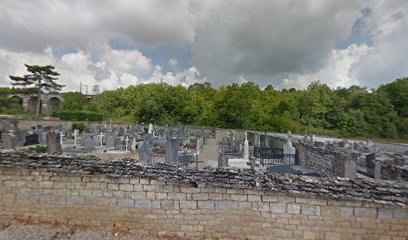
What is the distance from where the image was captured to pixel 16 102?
5541 centimetres

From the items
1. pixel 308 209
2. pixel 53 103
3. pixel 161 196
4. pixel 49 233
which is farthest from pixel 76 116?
pixel 308 209

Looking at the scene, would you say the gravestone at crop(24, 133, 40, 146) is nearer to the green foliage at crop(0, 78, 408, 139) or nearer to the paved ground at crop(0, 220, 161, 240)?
the paved ground at crop(0, 220, 161, 240)

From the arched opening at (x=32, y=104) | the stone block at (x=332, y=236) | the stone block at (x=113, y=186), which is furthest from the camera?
the arched opening at (x=32, y=104)

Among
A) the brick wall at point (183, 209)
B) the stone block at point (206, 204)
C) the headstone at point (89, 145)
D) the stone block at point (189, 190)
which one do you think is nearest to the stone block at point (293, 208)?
the brick wall at point (183, 209)

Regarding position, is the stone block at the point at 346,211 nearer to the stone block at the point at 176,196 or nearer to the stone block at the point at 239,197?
the stone block at the point at 239,197

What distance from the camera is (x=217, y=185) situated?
3803mm

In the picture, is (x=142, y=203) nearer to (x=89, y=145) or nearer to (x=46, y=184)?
(x=46, y=184)

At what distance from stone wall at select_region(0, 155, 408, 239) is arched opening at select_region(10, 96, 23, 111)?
63337 mm

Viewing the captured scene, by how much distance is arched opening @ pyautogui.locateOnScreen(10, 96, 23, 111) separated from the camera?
174 feet

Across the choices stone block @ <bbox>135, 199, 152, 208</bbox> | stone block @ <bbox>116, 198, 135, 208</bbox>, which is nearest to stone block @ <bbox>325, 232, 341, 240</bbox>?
stone block @ <bbox>135, 199, 152, 208</bbox>

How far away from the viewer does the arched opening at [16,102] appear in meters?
53.1

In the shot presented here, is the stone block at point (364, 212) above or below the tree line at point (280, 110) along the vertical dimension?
below

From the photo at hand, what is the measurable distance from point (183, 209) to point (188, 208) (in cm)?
9

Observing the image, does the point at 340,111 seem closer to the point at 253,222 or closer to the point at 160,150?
the point at 160,150
